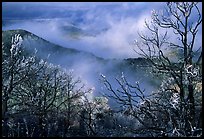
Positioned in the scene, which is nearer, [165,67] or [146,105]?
[146,105]

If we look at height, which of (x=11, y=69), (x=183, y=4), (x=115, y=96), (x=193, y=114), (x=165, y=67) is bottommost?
(x=193, y=114)

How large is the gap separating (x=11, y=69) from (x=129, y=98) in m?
5.65

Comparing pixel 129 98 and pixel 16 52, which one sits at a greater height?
pixel 16 52

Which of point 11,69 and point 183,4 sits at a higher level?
point 183,4

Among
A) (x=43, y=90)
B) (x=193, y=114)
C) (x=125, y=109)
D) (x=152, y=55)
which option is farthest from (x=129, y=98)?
(x=43, y=90)

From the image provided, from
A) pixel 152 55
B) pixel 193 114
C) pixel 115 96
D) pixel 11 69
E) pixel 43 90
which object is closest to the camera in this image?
pixel 193 114

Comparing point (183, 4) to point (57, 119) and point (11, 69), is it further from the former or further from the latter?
point (57, 119)

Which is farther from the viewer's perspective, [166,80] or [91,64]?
[91,64]

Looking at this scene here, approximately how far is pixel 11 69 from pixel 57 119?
5.78 meters

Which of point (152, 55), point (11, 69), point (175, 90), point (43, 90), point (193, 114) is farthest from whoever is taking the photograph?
point (43, 90)

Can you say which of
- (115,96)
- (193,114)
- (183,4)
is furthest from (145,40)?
(193,114)

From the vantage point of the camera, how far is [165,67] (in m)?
9.75

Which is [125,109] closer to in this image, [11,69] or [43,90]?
[11,69]

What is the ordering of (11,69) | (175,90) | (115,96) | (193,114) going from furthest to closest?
(11,69), (175,90), (115,96), (193,114)
